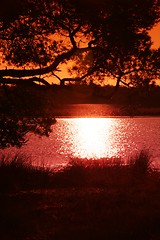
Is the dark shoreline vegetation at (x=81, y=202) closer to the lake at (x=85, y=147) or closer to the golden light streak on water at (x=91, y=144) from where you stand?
the lake at (x=85, y=147)

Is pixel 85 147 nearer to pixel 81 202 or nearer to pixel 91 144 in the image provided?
pixel 91 144

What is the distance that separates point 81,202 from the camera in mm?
12531

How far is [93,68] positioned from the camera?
15.4 meters

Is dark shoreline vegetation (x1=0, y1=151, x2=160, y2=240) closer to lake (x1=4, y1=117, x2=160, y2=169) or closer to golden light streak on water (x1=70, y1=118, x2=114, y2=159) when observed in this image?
lake (x1=4, y1=117, x2=160, y2=169)

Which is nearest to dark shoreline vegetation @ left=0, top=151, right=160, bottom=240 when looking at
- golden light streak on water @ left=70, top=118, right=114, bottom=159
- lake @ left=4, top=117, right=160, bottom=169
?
lake @ left=4, top=117, right=160, bottom=169

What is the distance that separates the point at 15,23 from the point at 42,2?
43.9 inches

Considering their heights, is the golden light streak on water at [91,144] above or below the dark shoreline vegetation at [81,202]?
below

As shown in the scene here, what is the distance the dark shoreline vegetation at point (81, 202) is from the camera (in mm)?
9852

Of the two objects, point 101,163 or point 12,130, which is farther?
point 101,163

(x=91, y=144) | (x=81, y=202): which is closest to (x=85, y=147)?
(x=91, y=144)

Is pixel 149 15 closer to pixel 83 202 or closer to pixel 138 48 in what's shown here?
pixel 138 48

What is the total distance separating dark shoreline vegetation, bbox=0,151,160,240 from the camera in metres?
9.85

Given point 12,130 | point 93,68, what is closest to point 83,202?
point 93,68

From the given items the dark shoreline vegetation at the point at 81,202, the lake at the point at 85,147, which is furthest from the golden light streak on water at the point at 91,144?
the dark shoreline vegetation at the point at 81,202
